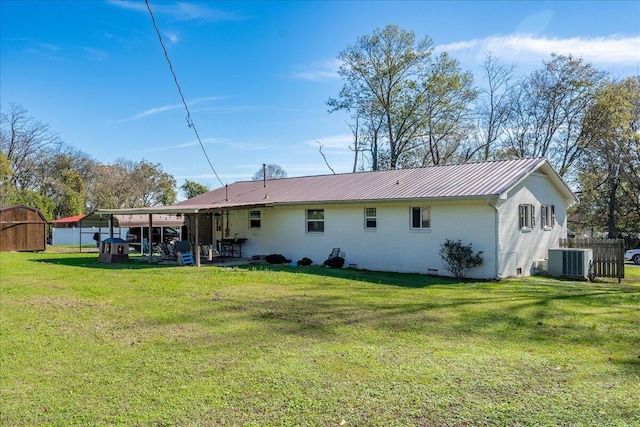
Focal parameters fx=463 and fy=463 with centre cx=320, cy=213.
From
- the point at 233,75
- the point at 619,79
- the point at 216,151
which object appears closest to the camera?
the point at 233,75

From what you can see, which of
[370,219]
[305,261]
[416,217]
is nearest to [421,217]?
[416,217]

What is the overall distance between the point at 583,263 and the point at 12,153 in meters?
48.6

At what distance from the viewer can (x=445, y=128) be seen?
119 ft

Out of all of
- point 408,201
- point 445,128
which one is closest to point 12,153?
point 445,128

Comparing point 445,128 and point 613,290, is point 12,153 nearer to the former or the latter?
point 445,128

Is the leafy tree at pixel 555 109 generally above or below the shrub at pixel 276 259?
above

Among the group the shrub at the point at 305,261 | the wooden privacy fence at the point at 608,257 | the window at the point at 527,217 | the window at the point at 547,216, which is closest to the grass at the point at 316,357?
the wooden privacy fence at the point at 608,257

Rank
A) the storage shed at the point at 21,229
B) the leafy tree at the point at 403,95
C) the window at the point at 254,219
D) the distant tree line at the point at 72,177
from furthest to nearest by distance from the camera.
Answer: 1. the distant tree line at the point at 72,177
2. the leafy tree at the point at 403,95
3. the storage shed at the point at 21,229
4. the window at the point at 254,219

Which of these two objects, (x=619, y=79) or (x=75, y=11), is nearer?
(x=75, y=11)

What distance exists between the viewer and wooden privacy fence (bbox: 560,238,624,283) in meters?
15.3

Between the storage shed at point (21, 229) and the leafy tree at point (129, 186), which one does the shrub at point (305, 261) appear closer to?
the storage shed at point (21, 229)

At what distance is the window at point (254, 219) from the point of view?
2095 cm

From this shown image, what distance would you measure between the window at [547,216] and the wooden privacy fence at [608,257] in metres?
1.69

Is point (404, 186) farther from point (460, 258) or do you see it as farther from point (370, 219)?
point (460, 258)
